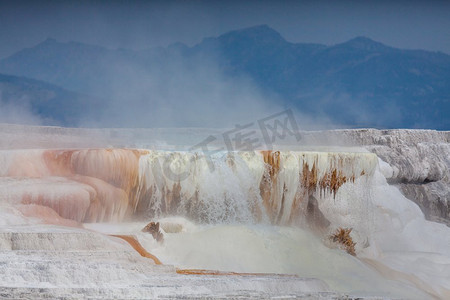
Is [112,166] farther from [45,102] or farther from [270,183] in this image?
[45,102]

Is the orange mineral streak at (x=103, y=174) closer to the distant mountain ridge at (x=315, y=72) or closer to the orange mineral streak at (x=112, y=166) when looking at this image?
the orange mineral streak at (x=112, y=166)

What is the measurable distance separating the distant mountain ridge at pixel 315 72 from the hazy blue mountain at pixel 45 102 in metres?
0.53

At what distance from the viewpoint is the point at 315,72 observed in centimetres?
1617

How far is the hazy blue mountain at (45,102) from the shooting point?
11727 millimetres

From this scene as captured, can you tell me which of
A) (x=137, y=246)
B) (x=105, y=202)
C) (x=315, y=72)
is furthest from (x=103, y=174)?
(x=315, y=72)

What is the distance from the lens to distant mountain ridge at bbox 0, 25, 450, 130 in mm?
13484

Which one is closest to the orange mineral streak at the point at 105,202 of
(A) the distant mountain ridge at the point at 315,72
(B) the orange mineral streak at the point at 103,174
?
(B) the orange mineral streak at the point at 103,174

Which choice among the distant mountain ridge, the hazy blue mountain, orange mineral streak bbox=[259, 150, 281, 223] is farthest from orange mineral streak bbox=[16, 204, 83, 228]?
the distant mountain ridge

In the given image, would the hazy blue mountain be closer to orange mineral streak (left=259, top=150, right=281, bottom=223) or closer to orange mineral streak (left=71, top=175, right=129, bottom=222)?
orange mineral streak (left=71, top=175, right=129, bottom=222)

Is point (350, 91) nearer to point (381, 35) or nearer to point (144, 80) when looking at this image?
point (381, 35)

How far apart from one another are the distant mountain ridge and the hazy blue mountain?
53 centimetres

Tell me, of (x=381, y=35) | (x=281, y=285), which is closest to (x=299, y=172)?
(x=281, y=285)

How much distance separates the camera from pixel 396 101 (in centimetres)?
1591

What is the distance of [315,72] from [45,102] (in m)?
8.05
